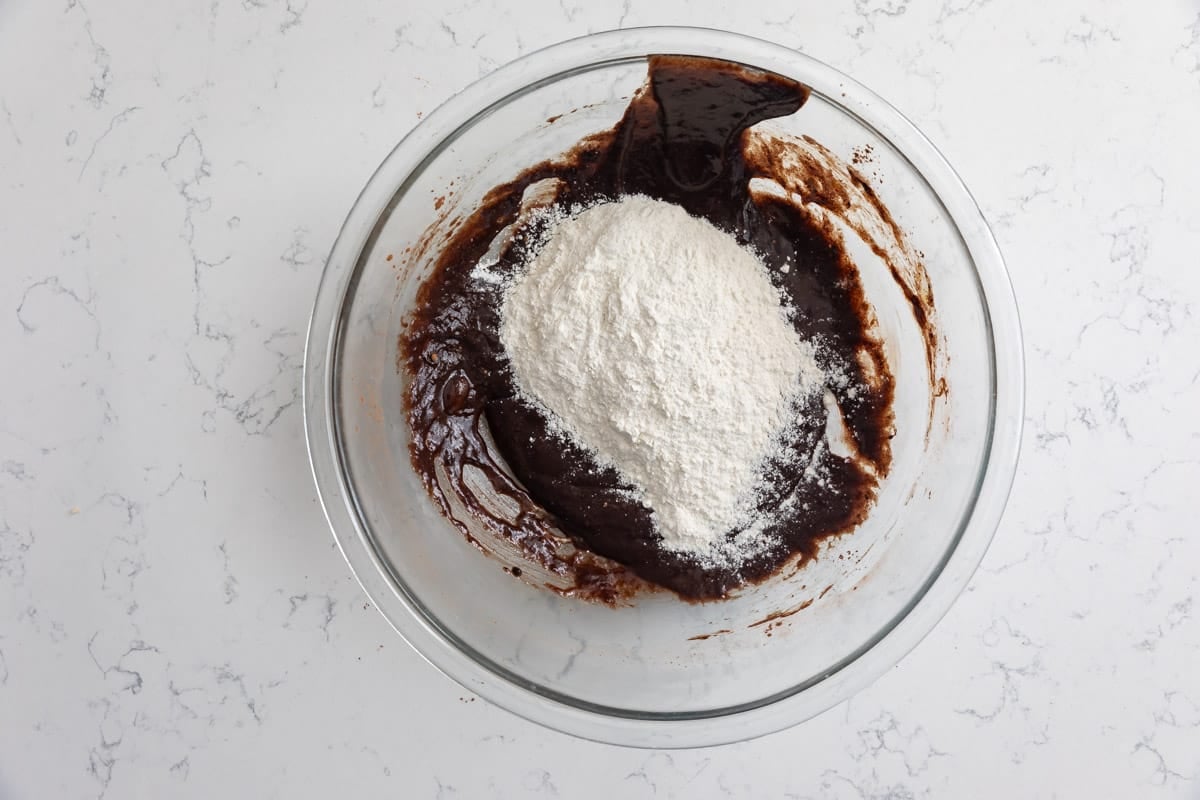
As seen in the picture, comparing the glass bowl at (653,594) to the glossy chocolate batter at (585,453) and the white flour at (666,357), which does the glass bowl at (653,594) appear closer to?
the glossy chocolate batter at (585,453)

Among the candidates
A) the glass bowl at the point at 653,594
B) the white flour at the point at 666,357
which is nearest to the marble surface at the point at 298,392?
the glass bowl at the point at 653,594

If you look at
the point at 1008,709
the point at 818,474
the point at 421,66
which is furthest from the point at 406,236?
the point at 1008,709

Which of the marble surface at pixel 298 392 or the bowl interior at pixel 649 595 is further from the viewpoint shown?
the marble surface at pixel 298 392

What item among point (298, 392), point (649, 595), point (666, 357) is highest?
point (666, 357)

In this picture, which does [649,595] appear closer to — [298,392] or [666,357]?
[666,357]

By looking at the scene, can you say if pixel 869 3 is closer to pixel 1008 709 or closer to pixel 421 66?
pixel 421 66

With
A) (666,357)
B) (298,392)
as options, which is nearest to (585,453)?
(666,357)

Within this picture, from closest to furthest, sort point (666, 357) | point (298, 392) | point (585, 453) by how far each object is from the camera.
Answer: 1. point (666, 357)
2. point (585, 453)
3. point (298, 392)
